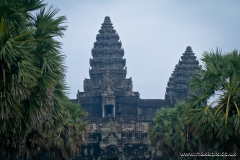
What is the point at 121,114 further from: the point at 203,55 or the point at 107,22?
the point at 203,55

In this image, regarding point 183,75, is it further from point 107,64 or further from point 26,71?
point 26,71

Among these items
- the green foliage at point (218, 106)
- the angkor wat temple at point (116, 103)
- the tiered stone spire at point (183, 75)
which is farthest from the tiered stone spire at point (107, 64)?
the green foliage at point (218, 106)

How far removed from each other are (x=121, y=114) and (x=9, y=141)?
76.3 m

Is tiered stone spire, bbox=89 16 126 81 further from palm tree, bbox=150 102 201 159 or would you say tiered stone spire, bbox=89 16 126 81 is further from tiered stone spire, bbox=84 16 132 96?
→ palm tree, bbox=150 102 201 159

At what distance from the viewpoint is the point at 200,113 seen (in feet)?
66.6

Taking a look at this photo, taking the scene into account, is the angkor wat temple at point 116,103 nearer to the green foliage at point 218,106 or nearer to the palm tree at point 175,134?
the palm tree at point 175,134

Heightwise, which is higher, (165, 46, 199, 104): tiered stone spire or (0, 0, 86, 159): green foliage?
(165, 46, 199, 104): tiered stone spire

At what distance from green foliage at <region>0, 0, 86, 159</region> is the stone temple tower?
239 feet

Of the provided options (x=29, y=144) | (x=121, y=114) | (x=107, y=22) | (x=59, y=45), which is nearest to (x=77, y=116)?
(x=29, y=144)

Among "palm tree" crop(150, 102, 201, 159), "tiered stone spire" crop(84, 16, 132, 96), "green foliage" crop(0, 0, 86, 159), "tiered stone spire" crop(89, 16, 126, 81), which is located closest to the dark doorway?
"tiered stone spire" crop(84, 16, 132, 96)

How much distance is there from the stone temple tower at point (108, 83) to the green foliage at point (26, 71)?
239 feet

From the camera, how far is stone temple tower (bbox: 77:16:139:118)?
92.6 metres

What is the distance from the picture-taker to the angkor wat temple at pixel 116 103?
67.8m

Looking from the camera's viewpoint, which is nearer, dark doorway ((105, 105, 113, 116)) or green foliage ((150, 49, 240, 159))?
green foliage ((150, 49, 240, 159))
